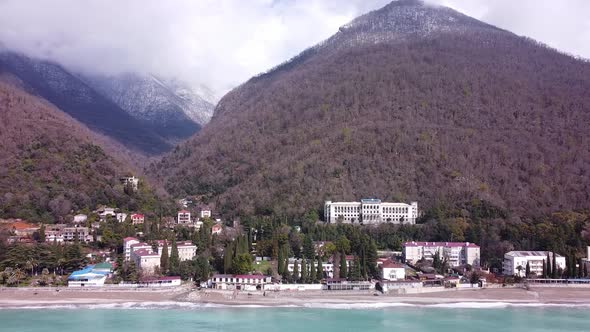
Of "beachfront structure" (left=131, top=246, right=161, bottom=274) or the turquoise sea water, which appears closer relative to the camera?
the turquoise sea water

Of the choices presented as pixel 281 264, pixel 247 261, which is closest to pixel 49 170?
pixel 247 261

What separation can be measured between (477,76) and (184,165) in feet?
134

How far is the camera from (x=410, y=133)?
78.7 metres

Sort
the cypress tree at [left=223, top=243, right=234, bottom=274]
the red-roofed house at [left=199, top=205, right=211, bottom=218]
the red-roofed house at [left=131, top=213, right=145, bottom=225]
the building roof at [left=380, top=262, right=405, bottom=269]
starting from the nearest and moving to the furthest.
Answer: the cypress tree at [left=223, top=243, right=234, bottom=274] → the building roof at [left=380, top=262, right=405, bottom=269] → the red-roofed house at [left=131, top=213, right=145, bottom=225] → the red-roofed house at [left=199, top=205, right=211, bottom=218]

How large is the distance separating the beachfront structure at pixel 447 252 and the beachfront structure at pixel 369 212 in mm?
8660

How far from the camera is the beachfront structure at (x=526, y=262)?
52.1 meters

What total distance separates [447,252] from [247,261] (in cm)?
1732

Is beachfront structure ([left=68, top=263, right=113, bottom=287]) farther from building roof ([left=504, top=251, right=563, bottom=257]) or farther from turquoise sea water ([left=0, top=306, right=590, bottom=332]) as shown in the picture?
building roof ([left=504, top=251, right=563, bottom=257])

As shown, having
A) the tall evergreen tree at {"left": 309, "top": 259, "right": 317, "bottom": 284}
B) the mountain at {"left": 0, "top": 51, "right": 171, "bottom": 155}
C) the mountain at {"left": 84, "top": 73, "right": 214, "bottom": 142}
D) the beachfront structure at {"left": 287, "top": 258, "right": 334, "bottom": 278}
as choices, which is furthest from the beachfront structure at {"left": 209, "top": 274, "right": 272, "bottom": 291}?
the mountain at {"left": 84, "top": 73, "right": 214, "bottom": 142}

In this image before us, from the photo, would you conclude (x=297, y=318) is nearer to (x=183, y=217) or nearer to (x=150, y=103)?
(x=183, y=217)

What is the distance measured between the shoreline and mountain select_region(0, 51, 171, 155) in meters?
73.4

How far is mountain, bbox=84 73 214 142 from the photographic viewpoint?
6590 inches

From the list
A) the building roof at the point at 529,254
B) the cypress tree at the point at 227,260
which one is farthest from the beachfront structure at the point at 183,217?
the building roof at the point at 529,254

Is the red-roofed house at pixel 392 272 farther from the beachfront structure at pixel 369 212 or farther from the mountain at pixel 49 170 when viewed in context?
the mountain at pixel 49 170
